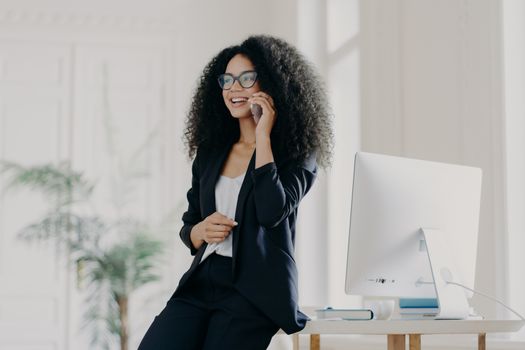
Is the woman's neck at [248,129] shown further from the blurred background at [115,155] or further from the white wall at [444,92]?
the blurred background at [115,155]

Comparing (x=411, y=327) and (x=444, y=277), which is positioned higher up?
(x=444, y=277)

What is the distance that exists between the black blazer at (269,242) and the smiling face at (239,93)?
148mm

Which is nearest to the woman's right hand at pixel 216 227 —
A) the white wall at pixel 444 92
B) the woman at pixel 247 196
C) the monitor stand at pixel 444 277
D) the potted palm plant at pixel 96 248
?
the woman at pixel 247 196

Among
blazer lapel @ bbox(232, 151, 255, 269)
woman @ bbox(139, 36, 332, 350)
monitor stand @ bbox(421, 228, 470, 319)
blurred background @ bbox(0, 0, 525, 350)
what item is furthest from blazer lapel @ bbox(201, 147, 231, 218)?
blurred background @ bbox(0, 0, 525, 350)

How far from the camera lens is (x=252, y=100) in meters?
2.19

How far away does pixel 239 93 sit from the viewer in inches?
87.8

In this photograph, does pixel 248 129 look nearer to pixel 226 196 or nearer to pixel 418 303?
pixel 226 196

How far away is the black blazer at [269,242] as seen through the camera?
6.72ft

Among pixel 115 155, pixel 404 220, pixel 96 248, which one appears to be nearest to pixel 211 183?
pixel 404 220

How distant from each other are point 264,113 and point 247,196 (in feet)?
0.71

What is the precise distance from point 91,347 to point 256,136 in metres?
3.75

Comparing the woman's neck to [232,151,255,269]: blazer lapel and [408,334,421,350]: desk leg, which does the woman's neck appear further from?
[408,334,421,350]: desk leg

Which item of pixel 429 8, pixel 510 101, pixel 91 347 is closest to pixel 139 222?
pixel 91 347

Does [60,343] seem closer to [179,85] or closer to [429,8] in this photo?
[179,85]
